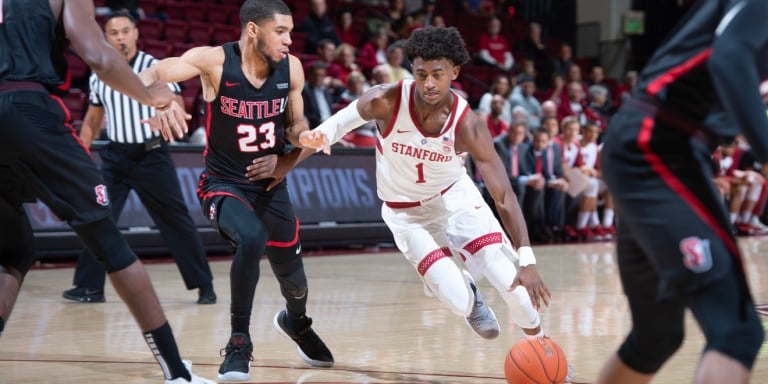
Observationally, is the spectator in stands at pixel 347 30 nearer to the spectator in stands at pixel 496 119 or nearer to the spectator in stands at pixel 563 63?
the spectator in stands at pixel 496 119

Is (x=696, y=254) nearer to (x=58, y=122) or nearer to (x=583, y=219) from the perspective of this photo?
(x=58, y=122)

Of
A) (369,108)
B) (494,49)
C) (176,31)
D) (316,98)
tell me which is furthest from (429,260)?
(494,49)

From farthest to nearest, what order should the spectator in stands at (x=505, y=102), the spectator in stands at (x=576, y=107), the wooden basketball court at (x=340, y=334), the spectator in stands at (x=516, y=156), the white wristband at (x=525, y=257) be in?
the spectator in stands at (x=576, y=107), the spectator in stands at (x=505, y=102), the spectator in stands at (x=516, y=156), the wooden basketball court at (x=340, y=334), the white wristband at (x=525, y=257)

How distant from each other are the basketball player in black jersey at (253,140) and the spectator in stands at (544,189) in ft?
27.4

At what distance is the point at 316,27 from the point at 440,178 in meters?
9.86

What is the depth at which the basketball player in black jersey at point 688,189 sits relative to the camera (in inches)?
105

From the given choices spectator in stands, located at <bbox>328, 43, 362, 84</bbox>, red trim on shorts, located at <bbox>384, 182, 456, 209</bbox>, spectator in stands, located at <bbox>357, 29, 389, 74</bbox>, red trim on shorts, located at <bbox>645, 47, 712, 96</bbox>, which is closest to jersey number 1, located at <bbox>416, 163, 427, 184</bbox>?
red trim on shorts, located at <bbox>384, 182, 456, 209</bbox>

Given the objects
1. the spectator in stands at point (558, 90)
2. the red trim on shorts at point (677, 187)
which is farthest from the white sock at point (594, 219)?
the red trim on shorts at point (677, 187)

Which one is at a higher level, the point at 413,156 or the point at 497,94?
the point at 413,156

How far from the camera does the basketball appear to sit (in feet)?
14.5

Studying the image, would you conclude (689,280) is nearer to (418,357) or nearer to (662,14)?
(418,357)

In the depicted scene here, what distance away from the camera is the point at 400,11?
17000 mm

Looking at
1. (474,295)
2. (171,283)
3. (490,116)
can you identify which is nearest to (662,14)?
(490,116)

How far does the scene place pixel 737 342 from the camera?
2689 mm
